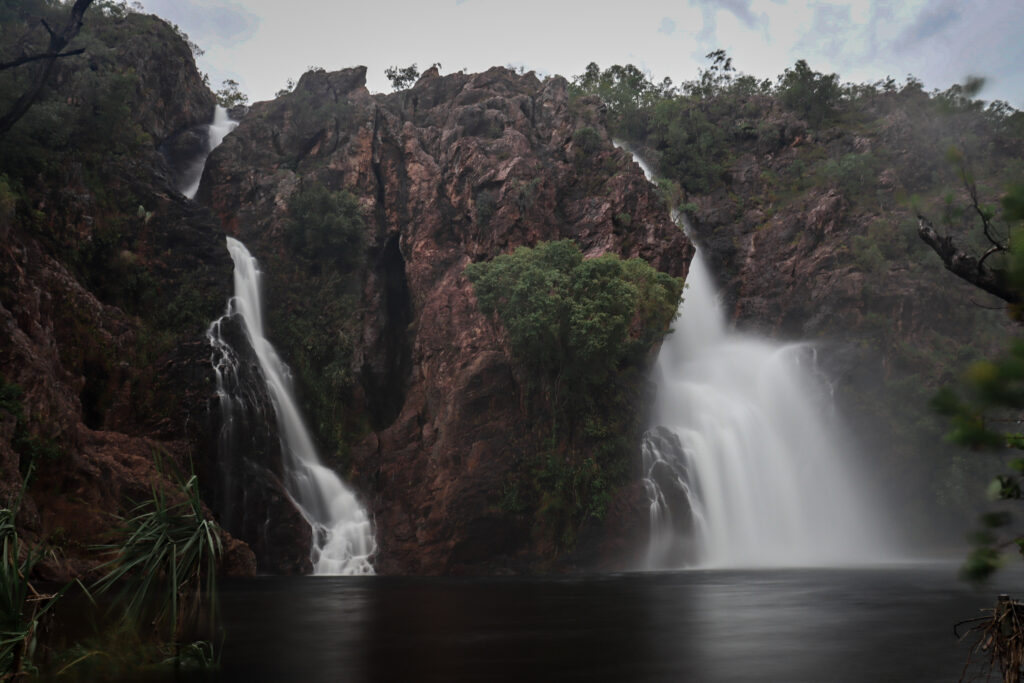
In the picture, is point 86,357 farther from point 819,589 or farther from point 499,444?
point 819,589

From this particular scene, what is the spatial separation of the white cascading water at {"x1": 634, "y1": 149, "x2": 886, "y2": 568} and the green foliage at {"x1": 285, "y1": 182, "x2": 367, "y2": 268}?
65.7ft

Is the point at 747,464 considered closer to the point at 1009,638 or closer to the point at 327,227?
the point at 327,227

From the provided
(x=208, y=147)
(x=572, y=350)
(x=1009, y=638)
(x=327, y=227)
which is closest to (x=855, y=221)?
(x=572, y=350)

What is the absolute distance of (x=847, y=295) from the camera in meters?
45.0

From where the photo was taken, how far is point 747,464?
3822 cm

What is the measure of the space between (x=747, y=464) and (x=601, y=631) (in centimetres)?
2623

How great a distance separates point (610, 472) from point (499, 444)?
5.65 m

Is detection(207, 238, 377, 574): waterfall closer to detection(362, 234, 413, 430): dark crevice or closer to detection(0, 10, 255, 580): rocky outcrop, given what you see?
detection(0, 10, 255, 580): rocky outcrop

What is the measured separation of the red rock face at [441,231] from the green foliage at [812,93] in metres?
23.6

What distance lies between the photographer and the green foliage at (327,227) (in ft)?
139

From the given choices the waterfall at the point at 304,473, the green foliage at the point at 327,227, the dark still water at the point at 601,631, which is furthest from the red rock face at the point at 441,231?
the dark still water at the point at 601,631

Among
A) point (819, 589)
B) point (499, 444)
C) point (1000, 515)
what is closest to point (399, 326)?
point (499, 444)

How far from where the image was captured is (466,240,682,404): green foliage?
3284 centimetres

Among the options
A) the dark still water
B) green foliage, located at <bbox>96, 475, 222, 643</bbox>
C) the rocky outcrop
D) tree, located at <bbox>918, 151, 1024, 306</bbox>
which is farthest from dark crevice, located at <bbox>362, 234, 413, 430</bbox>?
tree, located at <bbox>918, 151, 1024, 306</bbox>
